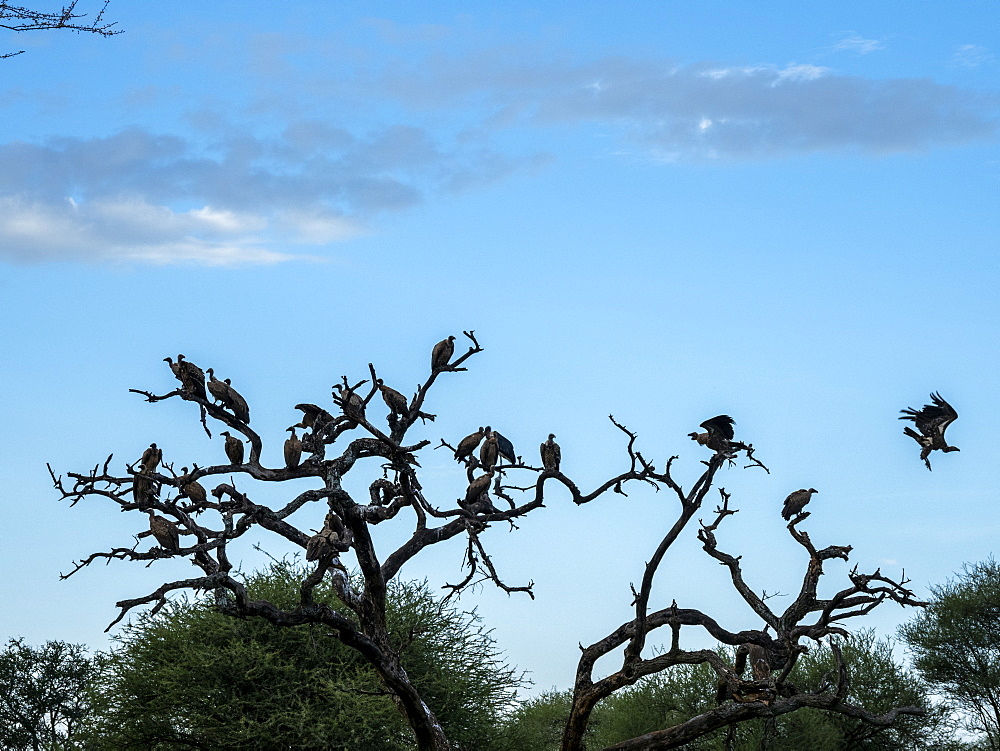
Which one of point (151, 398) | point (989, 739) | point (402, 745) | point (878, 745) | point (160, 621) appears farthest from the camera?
point (989, 739)

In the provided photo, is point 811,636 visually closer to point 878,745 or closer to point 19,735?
point 878,745

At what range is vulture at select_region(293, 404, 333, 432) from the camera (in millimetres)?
14867

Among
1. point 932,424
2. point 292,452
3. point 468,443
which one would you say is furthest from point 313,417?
point 932,424

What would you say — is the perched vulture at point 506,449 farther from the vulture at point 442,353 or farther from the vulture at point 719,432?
the vulture at point 719,432

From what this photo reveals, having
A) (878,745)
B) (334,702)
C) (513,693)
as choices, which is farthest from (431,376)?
(878,745)

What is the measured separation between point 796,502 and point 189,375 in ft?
27.5

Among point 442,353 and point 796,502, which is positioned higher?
point 442,353

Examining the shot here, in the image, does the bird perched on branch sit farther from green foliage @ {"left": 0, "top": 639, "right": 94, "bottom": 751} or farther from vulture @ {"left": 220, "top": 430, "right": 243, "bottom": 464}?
green foliage @ {"left": 0, "top": 639, "right": 94, "bottom": 751}

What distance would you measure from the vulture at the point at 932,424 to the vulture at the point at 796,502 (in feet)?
5.60

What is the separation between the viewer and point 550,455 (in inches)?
590

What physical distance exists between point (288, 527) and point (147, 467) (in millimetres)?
1897

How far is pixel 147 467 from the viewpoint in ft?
47.8

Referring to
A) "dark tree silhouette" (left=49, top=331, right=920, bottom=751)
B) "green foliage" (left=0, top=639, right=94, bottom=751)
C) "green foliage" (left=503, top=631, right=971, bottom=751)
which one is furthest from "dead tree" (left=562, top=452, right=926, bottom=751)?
"green foliage" (left=0, top=639, right=94, bottom=751)

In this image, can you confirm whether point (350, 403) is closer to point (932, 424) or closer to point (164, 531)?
point (164, 531)
